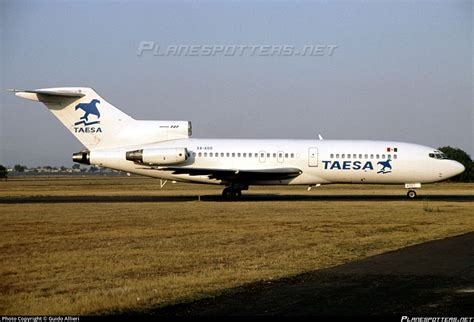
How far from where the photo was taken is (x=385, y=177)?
1319 inches

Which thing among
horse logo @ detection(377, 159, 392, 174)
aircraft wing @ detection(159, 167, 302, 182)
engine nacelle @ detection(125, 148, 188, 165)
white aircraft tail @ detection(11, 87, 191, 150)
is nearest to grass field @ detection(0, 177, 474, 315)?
aircraft wing @ detection(159, 167, 302, 182)

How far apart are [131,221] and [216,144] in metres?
14.3

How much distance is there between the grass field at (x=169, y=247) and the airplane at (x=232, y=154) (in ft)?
25.5

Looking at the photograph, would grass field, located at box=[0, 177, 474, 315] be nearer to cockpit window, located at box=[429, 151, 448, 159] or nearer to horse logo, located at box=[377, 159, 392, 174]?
horse logo, located at box=[377, 159, 392, 174]

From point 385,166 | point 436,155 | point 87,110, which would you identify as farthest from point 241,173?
point 436,155

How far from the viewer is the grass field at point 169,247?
9.01 m

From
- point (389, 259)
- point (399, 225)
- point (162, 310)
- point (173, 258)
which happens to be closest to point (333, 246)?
point (389, 259)

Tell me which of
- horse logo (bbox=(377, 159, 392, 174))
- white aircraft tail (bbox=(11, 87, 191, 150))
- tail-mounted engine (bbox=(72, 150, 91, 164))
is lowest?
horse logo (bbox=(377, 159, 392, 174))

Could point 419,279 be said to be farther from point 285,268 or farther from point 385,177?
point 385,177

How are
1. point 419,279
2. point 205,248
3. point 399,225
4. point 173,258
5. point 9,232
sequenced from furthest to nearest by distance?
point 399,225
point 9,232
point 205,248
point 173,258
point 419,279

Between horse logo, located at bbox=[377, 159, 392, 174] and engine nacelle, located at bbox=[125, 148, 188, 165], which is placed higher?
engine nacelle, located at bbox=[125, 148, 188, 165]

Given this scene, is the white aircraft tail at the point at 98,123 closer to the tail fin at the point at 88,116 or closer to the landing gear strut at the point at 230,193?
the tail fin at the point at 88,116

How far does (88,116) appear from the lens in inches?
1319

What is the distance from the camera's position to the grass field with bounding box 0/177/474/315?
901 cm
